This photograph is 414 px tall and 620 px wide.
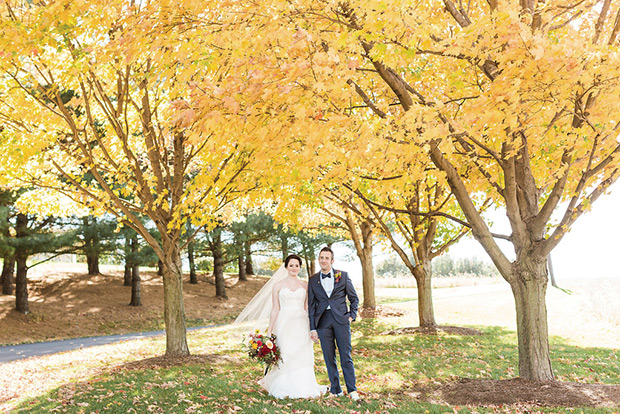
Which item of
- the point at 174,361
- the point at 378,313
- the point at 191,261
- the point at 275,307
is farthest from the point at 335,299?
the point at 191,261

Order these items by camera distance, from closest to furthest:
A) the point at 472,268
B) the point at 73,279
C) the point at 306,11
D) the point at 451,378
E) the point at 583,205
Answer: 1. the point at 306,11
2. the point at 583,205
3. the point at 451,378
4. the point at 73,279
5. the point at 472,268

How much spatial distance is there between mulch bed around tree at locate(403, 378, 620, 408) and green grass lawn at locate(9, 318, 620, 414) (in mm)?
298

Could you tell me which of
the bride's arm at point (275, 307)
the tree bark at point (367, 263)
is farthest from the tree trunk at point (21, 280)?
the bride's arm at point (275, 307)

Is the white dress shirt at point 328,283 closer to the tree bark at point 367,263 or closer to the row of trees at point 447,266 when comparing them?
the tree bark at point 367,263

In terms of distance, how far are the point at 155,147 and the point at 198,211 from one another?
7.14 ft

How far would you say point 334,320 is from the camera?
674cm

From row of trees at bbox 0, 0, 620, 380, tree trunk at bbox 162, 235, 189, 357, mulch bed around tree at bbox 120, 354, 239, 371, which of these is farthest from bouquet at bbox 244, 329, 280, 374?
tree trunk at bbox 162, 235, 189, 357

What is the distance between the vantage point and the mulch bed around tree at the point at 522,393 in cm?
596

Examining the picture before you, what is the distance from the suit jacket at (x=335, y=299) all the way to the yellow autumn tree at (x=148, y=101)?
2.00 m

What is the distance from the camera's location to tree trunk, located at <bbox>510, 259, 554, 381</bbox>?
685 centimetres

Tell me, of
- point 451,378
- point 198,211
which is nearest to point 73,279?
point 198,211

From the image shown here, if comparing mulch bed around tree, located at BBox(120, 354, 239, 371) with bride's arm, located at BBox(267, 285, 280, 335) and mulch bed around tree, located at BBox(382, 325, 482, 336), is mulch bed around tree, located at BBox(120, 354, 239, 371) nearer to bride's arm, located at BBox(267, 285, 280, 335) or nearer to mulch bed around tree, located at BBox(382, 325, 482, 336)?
bride's arm, located at BBox(267, 285, 280, 335)

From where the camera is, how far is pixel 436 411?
5.81m

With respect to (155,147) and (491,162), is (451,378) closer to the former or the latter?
(491,162)
